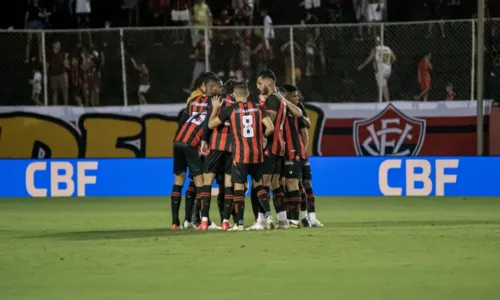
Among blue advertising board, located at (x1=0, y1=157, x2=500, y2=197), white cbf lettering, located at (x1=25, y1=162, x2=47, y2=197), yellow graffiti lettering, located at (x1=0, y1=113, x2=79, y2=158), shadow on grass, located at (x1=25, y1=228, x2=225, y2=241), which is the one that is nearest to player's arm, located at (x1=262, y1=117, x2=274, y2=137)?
shadow on grass, located at (x1=25, y1=228, x2=225, y2=241)

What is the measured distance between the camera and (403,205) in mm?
23328

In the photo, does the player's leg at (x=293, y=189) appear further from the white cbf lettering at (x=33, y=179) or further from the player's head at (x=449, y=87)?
the player's head at (x=449, y=87)

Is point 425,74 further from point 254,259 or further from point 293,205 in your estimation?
point 254,259

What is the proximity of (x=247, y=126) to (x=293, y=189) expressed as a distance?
4.11ft

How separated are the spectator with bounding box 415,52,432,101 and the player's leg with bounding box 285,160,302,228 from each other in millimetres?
11461

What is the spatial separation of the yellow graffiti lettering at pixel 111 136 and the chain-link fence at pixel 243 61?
0.56 m

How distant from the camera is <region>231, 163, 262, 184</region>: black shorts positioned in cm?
1675

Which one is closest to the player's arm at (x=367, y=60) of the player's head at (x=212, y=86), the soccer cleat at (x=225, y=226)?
the player's head at (x=212, y=86)

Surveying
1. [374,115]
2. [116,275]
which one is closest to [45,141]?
[374,115]

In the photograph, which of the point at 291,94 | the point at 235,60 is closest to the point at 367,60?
the point at 235,60

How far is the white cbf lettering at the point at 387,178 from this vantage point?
26141mm

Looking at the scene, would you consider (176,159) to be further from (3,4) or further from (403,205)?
(3,4)

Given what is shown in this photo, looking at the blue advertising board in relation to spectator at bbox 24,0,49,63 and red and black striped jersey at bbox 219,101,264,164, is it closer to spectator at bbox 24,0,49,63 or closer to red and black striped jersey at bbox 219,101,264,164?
spectator at bbox 24,0,49,63

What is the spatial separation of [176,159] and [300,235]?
103 inches
